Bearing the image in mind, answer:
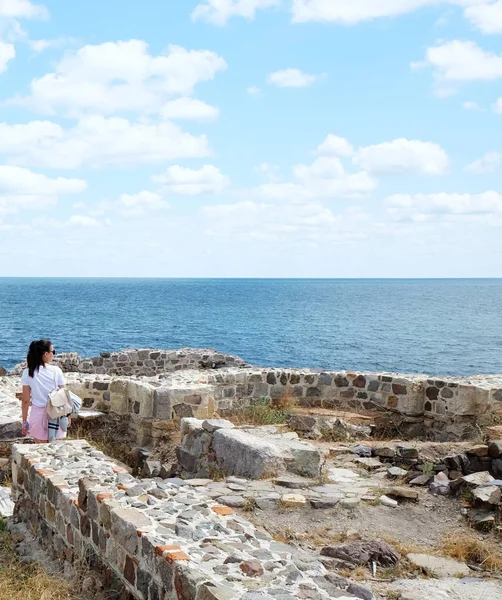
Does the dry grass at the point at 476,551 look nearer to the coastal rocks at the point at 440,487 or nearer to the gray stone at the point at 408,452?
the coastal rocks at the point at 440,487

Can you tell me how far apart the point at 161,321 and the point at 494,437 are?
203ft

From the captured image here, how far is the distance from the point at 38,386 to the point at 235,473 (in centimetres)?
251

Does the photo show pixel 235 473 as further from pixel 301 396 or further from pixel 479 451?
pixel 301 396

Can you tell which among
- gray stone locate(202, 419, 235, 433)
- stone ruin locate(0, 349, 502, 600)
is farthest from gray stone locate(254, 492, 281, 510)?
gray stone locate(202, 419, 235, 433)

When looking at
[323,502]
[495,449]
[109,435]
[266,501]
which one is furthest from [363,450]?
[109,435]

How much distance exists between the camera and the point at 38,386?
8023 millimetres

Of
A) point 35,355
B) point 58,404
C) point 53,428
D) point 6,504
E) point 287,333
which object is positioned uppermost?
point 35,355

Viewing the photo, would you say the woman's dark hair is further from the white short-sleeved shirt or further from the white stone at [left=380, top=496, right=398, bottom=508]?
the white stone at [left=380, top=496, right=398, bottom=508]

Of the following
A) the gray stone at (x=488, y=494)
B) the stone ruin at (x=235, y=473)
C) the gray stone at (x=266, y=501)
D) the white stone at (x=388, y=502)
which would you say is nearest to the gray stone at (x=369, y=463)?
the stone ruin at (x=235, y=473)

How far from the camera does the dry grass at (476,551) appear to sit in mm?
5512

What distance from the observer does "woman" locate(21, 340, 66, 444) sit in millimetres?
8023

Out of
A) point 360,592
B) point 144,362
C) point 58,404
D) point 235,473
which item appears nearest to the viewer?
point 360,592

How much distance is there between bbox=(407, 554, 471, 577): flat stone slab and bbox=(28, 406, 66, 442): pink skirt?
4.53 meters

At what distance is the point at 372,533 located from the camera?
20.1 ft
